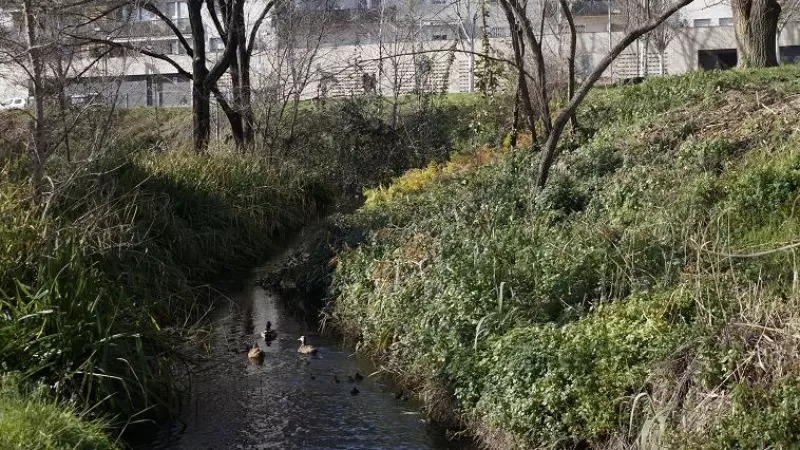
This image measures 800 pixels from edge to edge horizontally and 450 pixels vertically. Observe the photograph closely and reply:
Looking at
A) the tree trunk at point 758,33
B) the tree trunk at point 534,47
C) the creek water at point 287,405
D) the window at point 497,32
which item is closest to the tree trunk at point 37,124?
the creek water at point 287,405

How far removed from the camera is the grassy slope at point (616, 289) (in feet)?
22.4

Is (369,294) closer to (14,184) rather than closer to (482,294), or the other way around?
(482,294)

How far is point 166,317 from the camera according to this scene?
37.1 ft

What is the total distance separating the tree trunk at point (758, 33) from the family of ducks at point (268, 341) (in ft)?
42.9

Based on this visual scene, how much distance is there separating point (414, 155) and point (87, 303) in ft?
47.3

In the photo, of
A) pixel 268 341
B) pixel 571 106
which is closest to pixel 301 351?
pixel 268 341

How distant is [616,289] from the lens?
339 inches

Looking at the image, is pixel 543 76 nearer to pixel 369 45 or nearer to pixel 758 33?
pixel 758 33

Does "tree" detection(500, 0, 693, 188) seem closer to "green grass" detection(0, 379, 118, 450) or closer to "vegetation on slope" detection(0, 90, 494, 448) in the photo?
"vegetation on slope" detection(0, 90, 494, 448)

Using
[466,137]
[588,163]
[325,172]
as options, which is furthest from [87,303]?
[466,137]

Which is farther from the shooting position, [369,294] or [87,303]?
[369,294]

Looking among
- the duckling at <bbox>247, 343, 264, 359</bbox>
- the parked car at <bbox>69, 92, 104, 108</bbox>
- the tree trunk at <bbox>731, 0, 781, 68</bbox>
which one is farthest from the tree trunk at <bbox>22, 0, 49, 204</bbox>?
the tree trunk at <bbox>731, 0, 781, 68</bbox>

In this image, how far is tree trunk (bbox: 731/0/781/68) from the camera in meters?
21.1

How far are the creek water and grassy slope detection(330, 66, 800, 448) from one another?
14.2 inches
